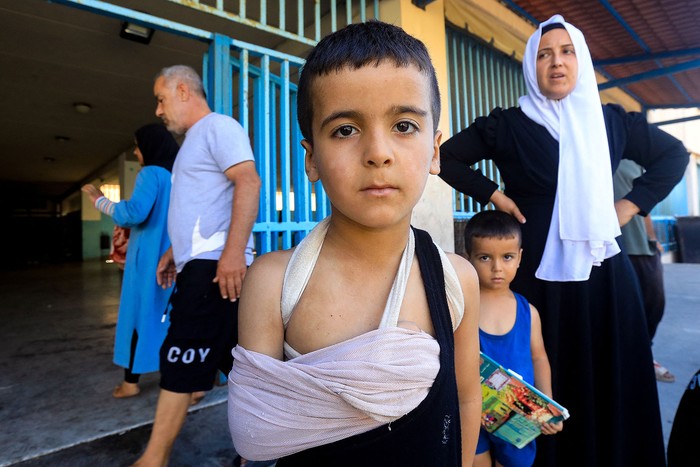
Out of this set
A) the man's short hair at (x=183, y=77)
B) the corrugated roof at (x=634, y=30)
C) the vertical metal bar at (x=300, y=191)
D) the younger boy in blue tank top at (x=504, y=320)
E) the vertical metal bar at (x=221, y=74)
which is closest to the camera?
the younger boy in blue tank top at (x=504, y=320)

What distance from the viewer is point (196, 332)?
64.6 inches

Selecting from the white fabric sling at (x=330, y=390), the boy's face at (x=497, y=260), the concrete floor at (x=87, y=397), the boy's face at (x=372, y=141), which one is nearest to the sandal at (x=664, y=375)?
the concrete floor at (x=87, y=397)

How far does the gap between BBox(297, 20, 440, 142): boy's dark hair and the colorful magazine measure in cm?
74

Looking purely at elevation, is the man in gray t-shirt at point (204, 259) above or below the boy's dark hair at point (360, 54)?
below

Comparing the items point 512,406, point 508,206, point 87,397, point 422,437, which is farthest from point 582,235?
point 87,397

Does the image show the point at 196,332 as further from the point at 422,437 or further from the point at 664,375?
the point at 664,375

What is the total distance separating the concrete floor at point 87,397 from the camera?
1.82 meters

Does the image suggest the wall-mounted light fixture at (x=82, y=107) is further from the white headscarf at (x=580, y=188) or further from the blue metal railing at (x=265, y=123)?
the white headscarf at (x=580, y=188)

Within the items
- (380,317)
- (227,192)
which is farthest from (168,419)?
(380,317)

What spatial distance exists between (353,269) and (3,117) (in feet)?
29.7

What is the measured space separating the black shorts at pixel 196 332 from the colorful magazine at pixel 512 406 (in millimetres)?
1102

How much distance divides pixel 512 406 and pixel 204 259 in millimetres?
1314

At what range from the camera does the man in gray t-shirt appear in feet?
5.25

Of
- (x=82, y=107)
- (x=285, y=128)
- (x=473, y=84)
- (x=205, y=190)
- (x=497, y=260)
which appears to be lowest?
(x=497, y=260)
